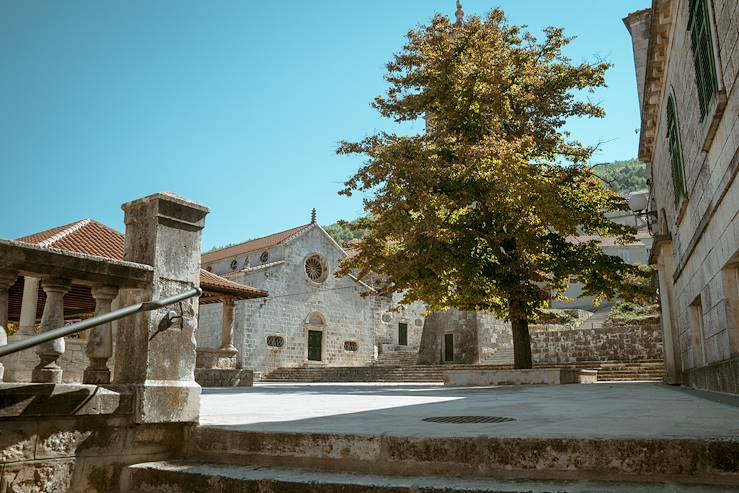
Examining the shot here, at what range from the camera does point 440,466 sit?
3041 mm

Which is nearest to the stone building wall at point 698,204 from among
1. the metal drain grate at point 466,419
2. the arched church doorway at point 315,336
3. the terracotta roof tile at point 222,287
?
the metal drain grate at point 466,419

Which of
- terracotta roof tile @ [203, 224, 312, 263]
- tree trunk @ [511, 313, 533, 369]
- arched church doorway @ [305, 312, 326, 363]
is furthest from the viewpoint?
terracotta roof tile @ [203, 224, 312, 263]

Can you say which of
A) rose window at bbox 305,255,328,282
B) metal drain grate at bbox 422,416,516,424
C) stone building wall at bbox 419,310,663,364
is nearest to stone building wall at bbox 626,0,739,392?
metal drain grate at bbox 422,416,516,424

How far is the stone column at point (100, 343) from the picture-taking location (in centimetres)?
392

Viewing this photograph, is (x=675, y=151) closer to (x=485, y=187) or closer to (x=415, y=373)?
(x=485, y=187)

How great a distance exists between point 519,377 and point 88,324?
1285 cm

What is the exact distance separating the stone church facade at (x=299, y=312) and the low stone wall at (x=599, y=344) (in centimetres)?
1081

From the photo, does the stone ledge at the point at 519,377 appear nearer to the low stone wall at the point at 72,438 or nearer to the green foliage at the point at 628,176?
the low stone wall at the point at 72,438

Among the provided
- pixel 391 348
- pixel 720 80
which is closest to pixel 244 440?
pixel 720 80

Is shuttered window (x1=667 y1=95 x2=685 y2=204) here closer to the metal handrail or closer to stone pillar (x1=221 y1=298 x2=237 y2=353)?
the metal handrail

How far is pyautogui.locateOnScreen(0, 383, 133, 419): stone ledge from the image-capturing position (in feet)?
10.7

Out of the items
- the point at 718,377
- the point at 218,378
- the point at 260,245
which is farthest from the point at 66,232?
the point at 260,245

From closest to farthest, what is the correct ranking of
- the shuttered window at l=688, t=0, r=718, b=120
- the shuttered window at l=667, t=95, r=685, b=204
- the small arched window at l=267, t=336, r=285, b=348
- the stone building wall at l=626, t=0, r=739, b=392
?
1. the stone building wall at l=626, t=0, r=739, b=392
2. the shuttered window at l=688, t=0, r=718, b=120
3. the shuttered window at l=667, t=95, r=685, b=204
4. the small arched window at l=267, t=336, r=285, b=348

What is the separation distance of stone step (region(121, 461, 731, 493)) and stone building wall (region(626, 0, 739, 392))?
A: 4.95 metres
